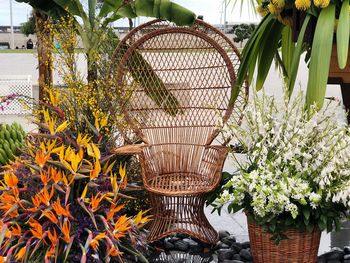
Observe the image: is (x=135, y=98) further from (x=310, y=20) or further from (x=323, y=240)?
(x=323, y=240)

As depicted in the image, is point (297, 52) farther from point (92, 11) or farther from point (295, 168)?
point (92, 11)

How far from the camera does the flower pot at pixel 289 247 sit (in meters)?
2.52

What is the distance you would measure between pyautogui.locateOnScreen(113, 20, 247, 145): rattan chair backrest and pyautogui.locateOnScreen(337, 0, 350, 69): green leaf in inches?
31.1

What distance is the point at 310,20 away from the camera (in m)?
2.74

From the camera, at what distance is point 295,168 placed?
96.4 inches

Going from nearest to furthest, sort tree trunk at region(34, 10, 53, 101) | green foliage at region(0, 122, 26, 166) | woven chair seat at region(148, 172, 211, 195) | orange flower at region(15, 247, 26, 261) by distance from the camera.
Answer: orange flower at region(15, 247, 26, 261), woven chair seat at region(148, 172, 211, 195), green foliage at region(0, 122, 26, 166), tree trunk at region(34, 10, 53, 101)

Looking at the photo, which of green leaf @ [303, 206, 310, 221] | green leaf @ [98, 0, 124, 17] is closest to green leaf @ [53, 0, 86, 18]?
green leaf @ [98, 0, 124, 17]

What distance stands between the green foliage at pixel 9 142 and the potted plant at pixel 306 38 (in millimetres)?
1735

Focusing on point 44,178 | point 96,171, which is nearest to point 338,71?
point 96,171

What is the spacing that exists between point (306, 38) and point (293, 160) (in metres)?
0.79

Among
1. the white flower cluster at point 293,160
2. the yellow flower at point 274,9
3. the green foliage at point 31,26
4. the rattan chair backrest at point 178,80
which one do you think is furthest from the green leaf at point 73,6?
the white flower cluster at point 293,160

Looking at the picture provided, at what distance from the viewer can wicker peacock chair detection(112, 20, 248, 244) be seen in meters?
3.06

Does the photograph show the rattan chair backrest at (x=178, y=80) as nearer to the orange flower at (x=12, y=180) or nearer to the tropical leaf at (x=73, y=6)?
the orange flower at (x=12, y=180)

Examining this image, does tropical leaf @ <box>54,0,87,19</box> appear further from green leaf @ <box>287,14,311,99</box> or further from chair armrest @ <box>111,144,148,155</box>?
Answer: green leaf @ <box>287,14,311,99</box>
